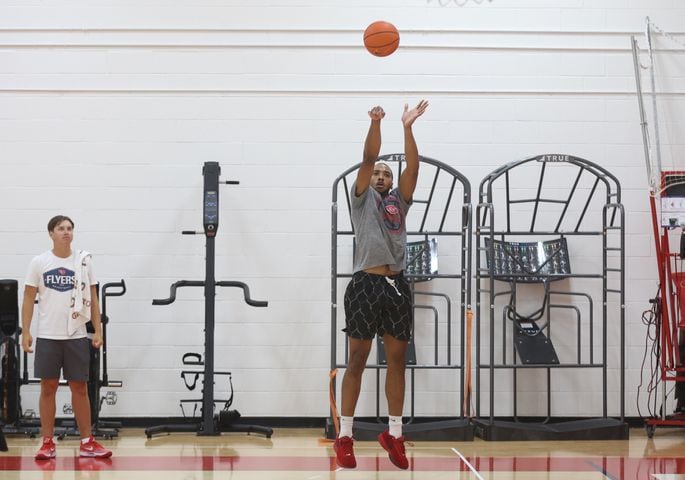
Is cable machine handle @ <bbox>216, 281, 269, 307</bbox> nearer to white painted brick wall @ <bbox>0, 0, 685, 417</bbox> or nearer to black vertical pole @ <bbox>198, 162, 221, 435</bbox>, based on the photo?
black vertical pole @ <bbox>198, 162, 221, 435</bbox>

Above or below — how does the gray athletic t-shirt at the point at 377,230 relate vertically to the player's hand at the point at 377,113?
below

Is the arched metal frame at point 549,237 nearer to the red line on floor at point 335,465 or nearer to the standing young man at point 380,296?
the red line on floor at point 335,465

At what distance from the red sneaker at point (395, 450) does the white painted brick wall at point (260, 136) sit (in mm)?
2274

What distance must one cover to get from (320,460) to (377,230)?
175cm

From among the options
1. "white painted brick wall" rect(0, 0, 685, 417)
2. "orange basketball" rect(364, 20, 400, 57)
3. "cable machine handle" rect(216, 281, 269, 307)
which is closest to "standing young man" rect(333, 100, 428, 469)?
"orange basketball" rect(364, 20, 400, 57)

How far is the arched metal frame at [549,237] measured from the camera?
6828 mm

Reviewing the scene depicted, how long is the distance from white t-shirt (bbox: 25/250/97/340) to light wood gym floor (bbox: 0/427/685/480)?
0.87 metres

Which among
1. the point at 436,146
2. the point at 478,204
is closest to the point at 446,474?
the point at 478,204

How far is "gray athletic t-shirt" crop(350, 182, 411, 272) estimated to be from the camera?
16.8 ft

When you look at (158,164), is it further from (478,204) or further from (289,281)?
(478,204)

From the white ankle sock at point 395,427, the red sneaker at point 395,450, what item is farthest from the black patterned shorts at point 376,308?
the red sneaker at point 395,450

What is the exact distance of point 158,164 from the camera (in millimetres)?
7387

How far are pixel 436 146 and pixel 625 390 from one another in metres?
2.65

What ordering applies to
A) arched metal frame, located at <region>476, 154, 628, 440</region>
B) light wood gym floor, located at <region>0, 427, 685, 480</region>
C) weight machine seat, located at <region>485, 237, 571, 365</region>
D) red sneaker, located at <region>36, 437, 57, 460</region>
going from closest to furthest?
light wood gym floor, located at <region>0, 427, 685, 480</region> → red sneaker, located at <region>36, 437, 57, 460</region> → arched metal frame, located at <region>476, 154, 628, 440</region> → weight machine seat, located at <region>485, 237, 571, 365</region>
